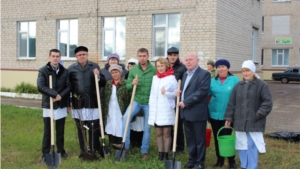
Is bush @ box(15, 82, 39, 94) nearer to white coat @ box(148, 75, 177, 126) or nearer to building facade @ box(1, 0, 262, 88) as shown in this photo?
building facade @ box(1, 0, 262, 88)

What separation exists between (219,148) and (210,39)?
7.05 m

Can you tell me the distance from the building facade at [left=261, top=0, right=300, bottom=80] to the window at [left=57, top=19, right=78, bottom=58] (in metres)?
22.9

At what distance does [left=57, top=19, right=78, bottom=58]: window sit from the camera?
45.9 feet

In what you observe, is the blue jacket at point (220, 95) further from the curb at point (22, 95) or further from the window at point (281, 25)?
the window at point (281, 25)

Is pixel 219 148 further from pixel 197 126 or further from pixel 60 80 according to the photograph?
pixel 60 80

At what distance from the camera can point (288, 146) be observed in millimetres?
6457

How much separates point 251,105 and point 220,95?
0.59m

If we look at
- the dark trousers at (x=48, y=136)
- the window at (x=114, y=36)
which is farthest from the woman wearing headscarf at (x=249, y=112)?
the window at (x=114, y=36)

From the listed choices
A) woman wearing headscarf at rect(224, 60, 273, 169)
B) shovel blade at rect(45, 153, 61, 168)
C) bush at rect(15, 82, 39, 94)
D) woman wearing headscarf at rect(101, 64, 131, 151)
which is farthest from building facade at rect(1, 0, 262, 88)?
shovel blade at rect(45, 153, 61, 168)

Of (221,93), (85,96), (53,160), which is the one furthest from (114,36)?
(221,93)

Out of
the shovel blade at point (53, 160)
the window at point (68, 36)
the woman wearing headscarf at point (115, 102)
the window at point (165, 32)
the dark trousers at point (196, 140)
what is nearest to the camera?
the dark trousers at point (196, 140)

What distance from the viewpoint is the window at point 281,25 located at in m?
32.0

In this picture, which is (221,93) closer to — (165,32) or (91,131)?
(91,131)

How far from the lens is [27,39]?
1513 centimetres
